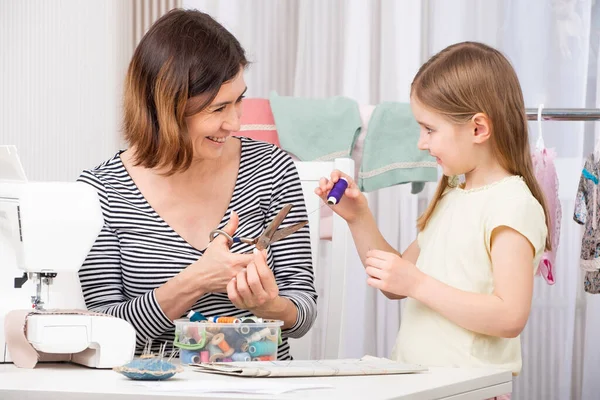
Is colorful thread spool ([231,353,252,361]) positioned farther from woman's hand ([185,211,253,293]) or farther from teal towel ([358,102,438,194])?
teal towel ([358,102,438,194])

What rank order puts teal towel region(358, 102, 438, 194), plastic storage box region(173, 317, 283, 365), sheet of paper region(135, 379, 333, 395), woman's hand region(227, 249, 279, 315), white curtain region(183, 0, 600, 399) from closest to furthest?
1. sheet of paper region(135, 379, 333, 395)
2. plastic storage box region(173, 317, 283, 365)
3. woman's hand region(227, 249, 279, 315)
4. teal towel region(358, 102, 438, 194)
5. white curtain region(183, 0, 600, 399)

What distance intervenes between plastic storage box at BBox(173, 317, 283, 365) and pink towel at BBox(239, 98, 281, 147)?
1.17 metres

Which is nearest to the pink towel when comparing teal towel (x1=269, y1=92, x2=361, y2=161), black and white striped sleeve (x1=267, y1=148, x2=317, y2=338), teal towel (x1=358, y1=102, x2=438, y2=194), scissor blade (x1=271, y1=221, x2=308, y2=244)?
teal towel (x1=269, y1=92, x2=361, y2=161)

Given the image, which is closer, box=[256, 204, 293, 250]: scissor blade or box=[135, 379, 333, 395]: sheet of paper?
box=[135, 379, 333, 395]: sheet of paper

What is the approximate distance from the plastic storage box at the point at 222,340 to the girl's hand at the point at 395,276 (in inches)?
10.0

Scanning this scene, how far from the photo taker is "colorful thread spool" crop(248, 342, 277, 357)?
125cm

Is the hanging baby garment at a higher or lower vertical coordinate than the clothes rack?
lower

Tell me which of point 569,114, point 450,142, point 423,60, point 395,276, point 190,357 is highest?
point 423,60

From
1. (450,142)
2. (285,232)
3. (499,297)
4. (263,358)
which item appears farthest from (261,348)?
(450,142)

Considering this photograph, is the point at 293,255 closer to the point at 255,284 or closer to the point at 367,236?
the point at 367,236

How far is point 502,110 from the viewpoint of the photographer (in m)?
1.56

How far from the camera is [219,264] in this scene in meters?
1.42

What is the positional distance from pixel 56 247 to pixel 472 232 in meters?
0.73

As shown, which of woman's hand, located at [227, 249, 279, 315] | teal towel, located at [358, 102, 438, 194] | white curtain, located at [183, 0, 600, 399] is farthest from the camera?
white curtain, located at [183, 0, 600, 399]
